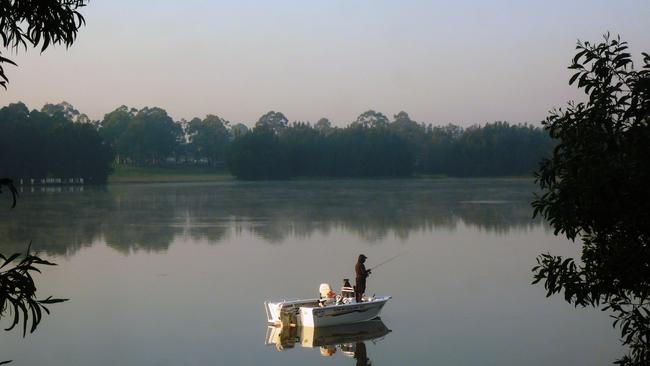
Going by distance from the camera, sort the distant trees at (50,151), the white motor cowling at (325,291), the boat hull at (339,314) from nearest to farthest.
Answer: the boat hull at (339,314)
the white motor cowling at (325,291)
the distant trees at (50,151)

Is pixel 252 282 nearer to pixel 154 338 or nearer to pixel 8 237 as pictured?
pixel 154 338

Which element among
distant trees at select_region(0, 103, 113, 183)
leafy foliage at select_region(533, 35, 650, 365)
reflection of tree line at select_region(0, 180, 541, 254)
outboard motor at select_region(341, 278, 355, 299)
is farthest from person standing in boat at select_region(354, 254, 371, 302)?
distant trees at select_region(0, 103, 113, 183)

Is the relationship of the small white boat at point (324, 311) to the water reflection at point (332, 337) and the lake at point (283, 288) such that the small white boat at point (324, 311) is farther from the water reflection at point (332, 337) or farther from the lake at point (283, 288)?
the lake at point (283, 288)

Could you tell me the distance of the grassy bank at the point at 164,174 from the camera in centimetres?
13930

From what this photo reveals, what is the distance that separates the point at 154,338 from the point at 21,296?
13.5 metres

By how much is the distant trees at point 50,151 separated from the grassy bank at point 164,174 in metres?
16.6

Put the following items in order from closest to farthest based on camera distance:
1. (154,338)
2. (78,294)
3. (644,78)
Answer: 1. (644,78)
2. (154,338)
3. (78,294)

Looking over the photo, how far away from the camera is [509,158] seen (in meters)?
141

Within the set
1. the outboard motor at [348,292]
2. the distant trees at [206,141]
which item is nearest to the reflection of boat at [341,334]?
the outboard motor at [348,292]

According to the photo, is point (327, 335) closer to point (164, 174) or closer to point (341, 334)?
point (341, 334)

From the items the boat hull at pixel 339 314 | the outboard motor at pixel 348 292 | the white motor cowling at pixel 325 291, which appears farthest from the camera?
the outboard motor at pixel 348 292

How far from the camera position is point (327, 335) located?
1855 centimetres

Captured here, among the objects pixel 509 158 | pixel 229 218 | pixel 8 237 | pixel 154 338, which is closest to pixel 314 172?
A: pixel 509 158

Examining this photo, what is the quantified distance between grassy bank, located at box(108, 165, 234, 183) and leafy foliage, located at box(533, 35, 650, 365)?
413 ft
